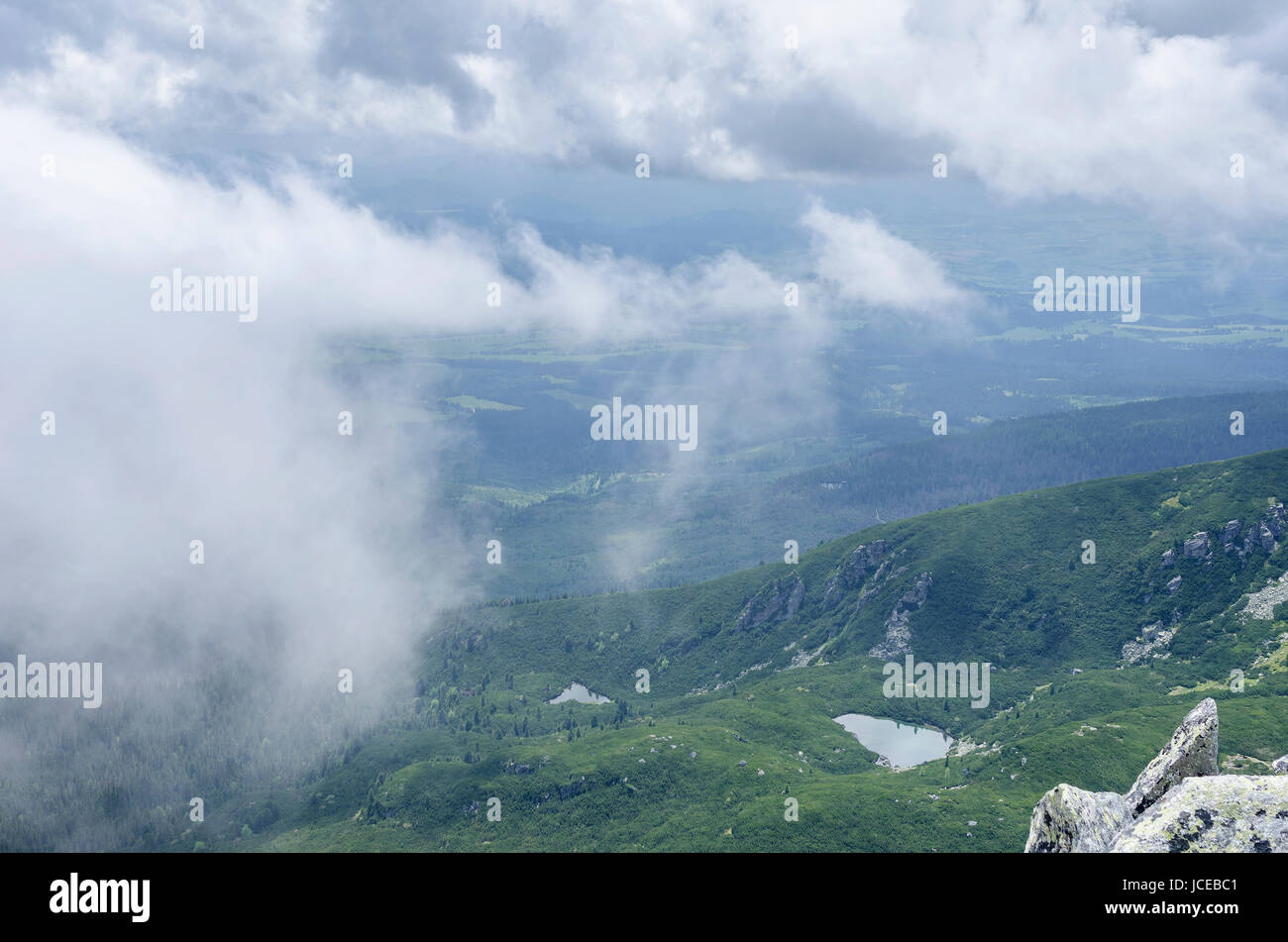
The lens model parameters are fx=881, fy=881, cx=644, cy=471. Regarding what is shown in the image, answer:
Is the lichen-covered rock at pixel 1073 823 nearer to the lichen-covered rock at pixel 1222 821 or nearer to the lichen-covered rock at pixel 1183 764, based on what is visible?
the lichen-covered rock at pixel 1183 764

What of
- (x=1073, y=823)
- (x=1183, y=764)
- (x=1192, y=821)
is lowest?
(x=1073, y=823)

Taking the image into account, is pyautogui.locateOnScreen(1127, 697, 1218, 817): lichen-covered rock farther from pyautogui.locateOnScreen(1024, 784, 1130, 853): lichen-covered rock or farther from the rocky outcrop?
the rocky outcrop

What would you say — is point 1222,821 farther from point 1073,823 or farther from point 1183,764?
point 1183,764

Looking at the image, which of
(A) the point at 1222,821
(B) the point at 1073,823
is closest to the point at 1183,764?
(B) the point at 1073,823

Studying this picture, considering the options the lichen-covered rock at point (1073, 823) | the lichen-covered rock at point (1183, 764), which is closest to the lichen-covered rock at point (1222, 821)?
the lichen-covered rock at point (1073, 823)
